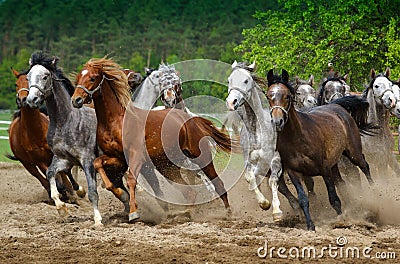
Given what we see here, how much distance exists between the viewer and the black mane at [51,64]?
25.9ft

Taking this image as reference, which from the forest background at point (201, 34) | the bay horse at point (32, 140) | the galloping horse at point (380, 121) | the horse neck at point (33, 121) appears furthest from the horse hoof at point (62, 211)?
the forest background at point (201, 34)

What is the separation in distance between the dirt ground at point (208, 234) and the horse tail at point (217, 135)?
2.68ft

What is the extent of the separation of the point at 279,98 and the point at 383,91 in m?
3.31

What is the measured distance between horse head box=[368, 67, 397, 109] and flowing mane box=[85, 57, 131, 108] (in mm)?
4041

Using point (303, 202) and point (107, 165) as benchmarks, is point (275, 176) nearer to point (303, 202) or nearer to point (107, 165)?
point (303, 202)

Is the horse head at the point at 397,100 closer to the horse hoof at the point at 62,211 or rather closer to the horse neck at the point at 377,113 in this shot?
the horse neck at the point at 377,113

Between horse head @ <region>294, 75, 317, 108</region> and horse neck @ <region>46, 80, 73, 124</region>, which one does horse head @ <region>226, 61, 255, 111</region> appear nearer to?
horse neck @ <region>46, 80, 73, 124</region>

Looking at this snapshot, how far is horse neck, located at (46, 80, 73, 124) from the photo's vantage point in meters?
7.82

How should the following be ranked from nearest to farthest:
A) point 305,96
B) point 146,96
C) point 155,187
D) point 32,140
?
1. point 155,187
2. point 32,140
3. point 146,96
4. point 305,96

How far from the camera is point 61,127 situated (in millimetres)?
7773

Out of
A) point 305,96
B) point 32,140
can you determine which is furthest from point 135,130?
point 305,96

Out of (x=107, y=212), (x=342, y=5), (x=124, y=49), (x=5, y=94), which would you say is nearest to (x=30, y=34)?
(x=124, y=49)

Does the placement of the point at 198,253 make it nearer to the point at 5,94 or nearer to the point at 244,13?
the point at 5,94

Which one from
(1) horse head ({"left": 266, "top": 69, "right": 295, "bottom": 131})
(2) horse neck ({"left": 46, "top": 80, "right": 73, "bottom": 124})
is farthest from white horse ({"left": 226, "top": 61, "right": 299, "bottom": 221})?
(2) horse neck ({"left": 46, "top": 80, "right": 73, "bottom": 124})
